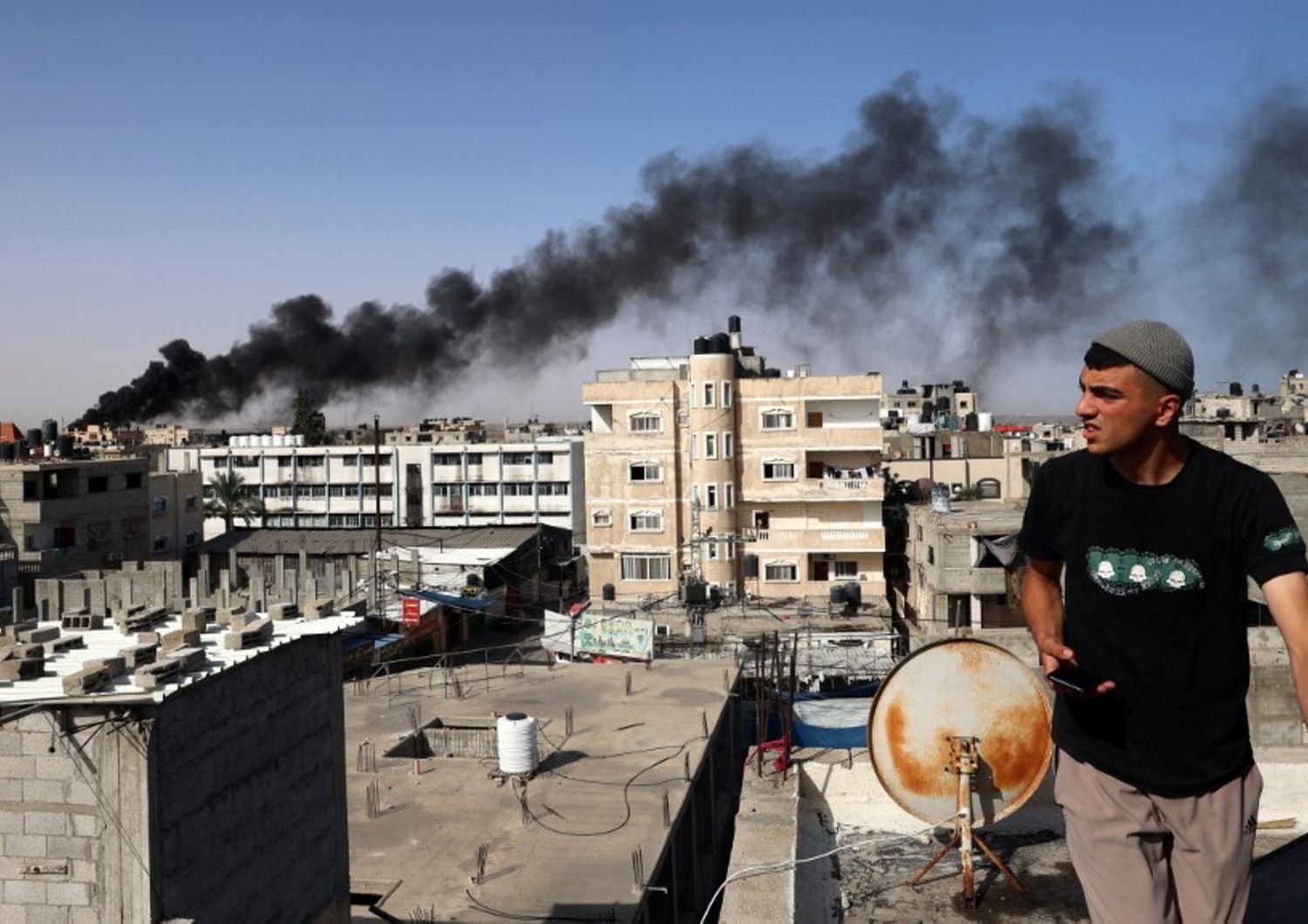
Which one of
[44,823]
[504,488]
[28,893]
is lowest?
[28,893]

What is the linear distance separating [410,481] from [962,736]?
5505 cm

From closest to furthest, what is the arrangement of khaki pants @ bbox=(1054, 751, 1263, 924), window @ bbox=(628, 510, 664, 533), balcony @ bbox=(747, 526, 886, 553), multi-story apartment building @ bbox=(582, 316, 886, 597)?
khaki pants @ bbox=(1054, 751, 1263, 924) → balcony @ bbox=(747, 526, 886, 553) → multi-story apartment building @ bbox=(582, 316, 886, 597) → window @ bbox=(628, 510, 664, 533)

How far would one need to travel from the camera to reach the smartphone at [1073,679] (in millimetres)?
3135

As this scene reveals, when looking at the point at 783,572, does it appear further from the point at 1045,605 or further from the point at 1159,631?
the point at 1159,631

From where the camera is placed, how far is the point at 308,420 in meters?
77.8

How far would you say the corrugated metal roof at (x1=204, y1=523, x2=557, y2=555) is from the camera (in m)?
46.8

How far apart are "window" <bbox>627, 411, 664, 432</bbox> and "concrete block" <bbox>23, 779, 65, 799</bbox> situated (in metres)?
33.2

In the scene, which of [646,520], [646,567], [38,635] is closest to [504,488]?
[646,520]

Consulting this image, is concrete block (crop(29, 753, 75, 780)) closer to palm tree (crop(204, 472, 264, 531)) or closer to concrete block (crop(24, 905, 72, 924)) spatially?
concrete block (crop(24, 905, 72, 924))

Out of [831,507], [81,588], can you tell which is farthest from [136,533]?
[81,588]

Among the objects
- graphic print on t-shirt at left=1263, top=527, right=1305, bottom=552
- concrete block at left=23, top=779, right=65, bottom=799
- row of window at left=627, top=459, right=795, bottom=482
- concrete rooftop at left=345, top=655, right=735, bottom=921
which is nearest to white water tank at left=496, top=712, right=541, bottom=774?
concrete rooftop at left=345, top=655, right=735, bottom=921

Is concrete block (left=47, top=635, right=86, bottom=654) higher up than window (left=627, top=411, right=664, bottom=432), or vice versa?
window (left=627, top=411, right=664, bottom=432)

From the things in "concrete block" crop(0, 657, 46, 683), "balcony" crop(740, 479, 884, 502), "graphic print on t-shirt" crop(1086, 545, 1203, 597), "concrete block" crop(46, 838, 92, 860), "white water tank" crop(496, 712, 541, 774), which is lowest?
"white water tank" crop(496, 712, 541, 774)

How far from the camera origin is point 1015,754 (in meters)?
6.75
